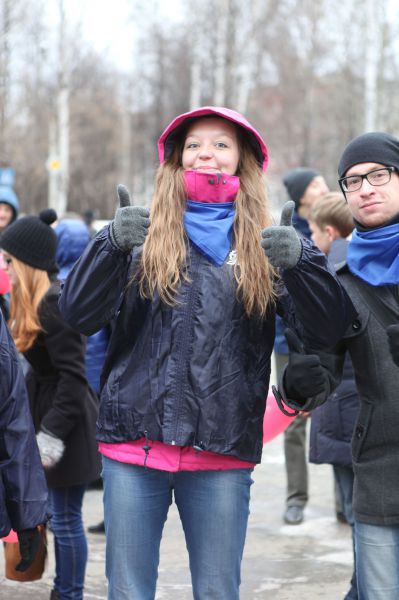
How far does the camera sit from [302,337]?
3057mm

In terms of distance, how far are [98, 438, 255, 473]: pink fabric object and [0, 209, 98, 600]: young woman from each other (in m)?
1.16

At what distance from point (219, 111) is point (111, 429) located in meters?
1.11

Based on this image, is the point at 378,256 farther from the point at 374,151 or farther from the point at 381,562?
the point at 381,562

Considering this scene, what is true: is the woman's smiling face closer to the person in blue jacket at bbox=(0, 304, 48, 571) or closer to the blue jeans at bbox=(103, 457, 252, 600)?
the person in blue jacket at bbox=(0, 304, 48, 571)

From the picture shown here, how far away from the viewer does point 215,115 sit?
3.21m

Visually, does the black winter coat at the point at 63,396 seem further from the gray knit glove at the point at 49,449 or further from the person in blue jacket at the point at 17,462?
the person in blue jacket at the point at 17,462

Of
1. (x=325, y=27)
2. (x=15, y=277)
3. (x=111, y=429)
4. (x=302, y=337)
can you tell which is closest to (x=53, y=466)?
(x=15, y=277)

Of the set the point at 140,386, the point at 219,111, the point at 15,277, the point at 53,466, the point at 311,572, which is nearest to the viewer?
the point at 140,386

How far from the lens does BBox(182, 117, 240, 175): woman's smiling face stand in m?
3.15

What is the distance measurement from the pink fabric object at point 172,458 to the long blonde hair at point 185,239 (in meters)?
0.46

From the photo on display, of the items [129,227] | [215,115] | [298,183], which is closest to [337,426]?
[215,115]

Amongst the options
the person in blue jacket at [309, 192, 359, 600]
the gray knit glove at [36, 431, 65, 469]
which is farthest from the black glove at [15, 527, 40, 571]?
the person in blue jacket at [309, 192, 359, 600]

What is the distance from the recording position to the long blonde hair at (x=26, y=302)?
4.18 m

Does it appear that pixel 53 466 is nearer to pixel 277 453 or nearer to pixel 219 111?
pixel 219 111
